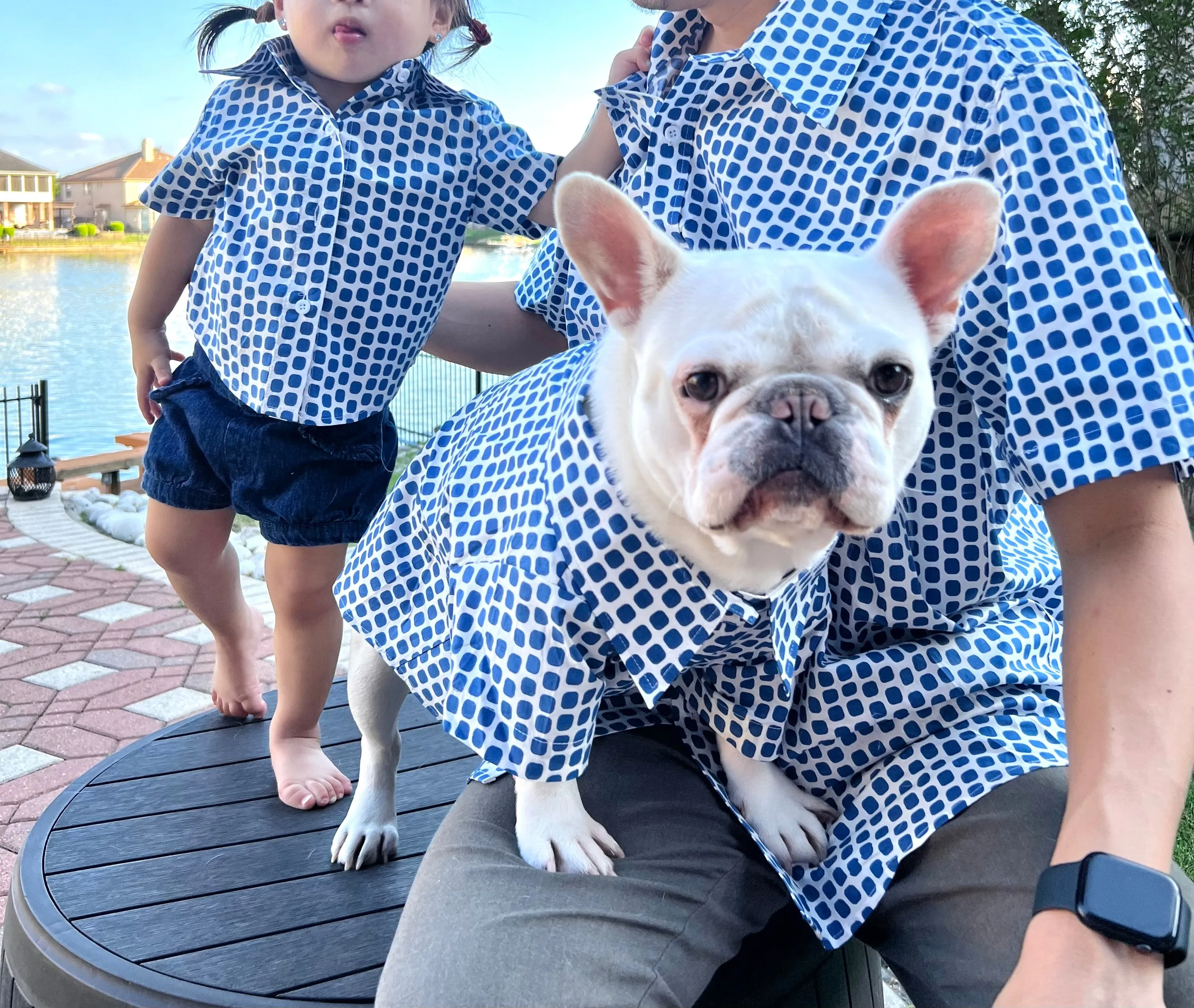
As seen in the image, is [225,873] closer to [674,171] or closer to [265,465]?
[265,465]

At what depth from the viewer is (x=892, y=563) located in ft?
4.07

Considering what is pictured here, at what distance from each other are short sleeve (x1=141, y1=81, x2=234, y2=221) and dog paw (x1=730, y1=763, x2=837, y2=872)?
1.44m

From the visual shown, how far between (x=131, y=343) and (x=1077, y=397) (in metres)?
1.85

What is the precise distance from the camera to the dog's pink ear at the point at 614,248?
1.10 meters

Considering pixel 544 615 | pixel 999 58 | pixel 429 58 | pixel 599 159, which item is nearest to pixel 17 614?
pixel 429 58

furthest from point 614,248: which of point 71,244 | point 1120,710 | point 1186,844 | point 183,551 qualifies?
point 71,244

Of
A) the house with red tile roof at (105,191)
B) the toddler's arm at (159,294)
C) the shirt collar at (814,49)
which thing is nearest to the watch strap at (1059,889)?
the shirt collar at (814,49)

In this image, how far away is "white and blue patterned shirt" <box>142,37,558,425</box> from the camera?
1.78 meters

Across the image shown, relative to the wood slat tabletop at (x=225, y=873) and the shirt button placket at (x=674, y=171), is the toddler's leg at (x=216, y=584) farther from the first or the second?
the shirt button placket at (x=674, y=171)

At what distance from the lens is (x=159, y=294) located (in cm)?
205

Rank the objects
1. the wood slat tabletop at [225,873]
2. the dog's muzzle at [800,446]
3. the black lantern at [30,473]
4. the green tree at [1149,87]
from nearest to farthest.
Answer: the dog's muzzle at [800,446] → the wood slat tabletop at [225,873] → the green tree at [1149,87] → the black lantern at [30,473]

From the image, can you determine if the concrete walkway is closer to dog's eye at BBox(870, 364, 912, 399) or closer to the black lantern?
the black lantern

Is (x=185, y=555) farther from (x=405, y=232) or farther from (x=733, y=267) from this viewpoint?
(x=733, y=267)

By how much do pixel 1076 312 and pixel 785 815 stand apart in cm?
69
